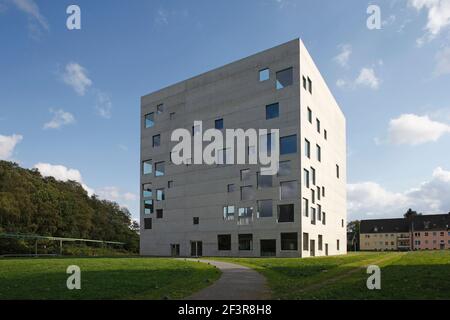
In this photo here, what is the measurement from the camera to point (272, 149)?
4706cm

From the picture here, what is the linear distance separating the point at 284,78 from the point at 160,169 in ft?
73.8

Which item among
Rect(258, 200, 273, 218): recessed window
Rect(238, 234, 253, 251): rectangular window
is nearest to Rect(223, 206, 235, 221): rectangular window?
Rect(238, 234, 253, 251): rectangular window

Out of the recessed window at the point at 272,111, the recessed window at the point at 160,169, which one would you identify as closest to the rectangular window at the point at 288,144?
the recessed window at the point at 272,111

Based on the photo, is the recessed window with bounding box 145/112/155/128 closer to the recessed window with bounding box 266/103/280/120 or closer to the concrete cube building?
the concrete cube building

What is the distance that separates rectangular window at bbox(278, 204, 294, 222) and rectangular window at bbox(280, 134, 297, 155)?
19.6 feet

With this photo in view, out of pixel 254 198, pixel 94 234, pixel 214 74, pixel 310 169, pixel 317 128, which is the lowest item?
pixel 94 234

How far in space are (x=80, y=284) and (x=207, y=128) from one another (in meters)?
40.3

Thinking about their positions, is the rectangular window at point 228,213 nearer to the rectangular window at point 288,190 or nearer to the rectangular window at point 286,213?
the rectangular window at point 286,213

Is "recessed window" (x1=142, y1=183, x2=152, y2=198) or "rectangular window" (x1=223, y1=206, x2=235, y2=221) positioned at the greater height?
"recessed window" (x1=142, y1=183, x2=152, y2=198)

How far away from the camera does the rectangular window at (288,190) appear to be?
45.1 m

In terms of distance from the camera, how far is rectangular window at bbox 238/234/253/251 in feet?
156

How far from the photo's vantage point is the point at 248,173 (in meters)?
48.8
